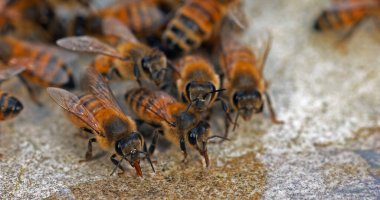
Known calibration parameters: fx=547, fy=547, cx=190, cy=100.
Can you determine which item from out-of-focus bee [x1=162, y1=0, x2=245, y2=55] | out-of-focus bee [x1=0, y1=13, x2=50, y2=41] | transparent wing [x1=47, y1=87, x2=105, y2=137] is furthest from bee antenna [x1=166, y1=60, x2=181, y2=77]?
out-of-focus bee [x1=0, y1=13, x2=50, y2=41]

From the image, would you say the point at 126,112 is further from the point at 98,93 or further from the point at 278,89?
the point at 278,89

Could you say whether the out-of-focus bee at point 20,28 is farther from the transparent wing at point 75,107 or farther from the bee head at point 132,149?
the bee head at point 132,149

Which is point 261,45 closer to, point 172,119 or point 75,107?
point 172,119

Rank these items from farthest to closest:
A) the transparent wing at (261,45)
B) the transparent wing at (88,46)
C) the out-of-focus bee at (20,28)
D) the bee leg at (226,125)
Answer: the out-of-focus bee at (20,28), the transparent wing at (261,45), the transparent wing at (88,46), the bee leg at (226,125)

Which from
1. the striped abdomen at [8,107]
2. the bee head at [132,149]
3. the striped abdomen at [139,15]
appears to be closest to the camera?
the bee head at [132,149]

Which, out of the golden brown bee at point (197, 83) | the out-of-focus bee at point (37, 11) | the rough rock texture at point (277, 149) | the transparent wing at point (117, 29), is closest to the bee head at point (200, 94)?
the golden brown bee at point (197, 83)

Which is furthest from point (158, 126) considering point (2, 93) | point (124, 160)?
point (2, 93)

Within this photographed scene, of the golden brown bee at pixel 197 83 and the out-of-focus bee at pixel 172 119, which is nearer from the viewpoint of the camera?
the out-of-focus bee at pixel 172 119
